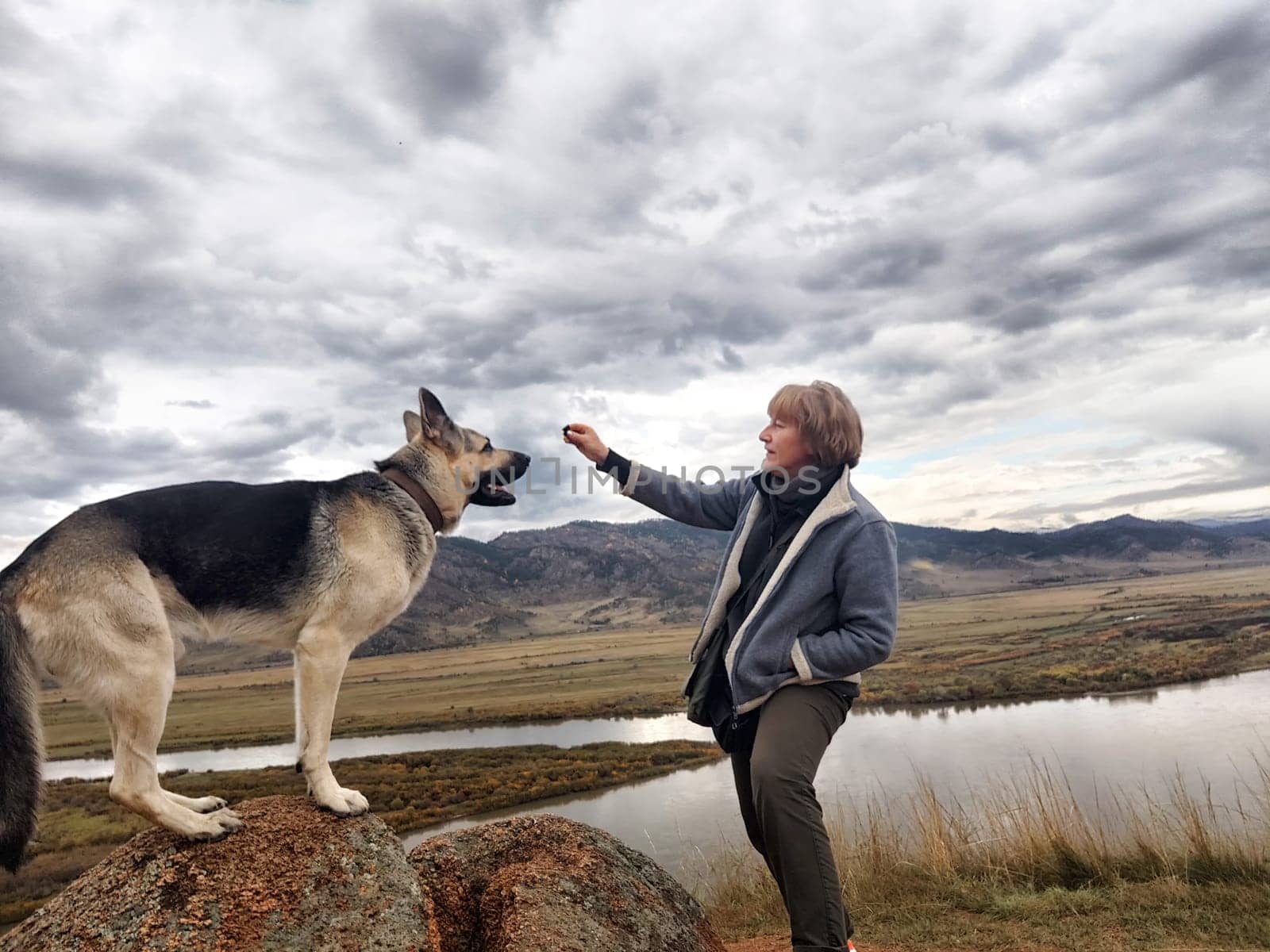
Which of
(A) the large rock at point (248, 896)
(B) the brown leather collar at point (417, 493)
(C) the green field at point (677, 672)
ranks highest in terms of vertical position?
(B) the brown leather collar at point (417, 493)

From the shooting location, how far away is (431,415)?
5363 mm

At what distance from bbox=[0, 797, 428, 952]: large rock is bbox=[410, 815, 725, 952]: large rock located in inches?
11.0

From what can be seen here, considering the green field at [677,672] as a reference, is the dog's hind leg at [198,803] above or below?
above

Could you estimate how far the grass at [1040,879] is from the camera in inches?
250

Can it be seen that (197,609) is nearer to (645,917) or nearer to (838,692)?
(645,917)

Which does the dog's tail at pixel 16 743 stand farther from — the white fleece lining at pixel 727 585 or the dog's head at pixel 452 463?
the white fleece lining at pixel 727 585

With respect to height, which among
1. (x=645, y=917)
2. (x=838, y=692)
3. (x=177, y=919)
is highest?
(x=838, y=692)

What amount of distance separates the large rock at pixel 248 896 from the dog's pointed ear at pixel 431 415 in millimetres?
2472

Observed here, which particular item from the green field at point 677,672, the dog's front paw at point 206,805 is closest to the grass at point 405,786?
the green field at point 677,672

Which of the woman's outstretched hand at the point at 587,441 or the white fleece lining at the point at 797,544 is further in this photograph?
the woman's outstretched hand at the point at 587,441

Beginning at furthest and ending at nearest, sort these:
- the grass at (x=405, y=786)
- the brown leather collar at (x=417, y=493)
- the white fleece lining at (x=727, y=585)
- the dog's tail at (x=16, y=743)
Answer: the grass at (x=405, y=786)
the brown leather collar at (x=417, y=493)
the white fleece lining at (x=727, y=585)
the dog's tail at (x=16, y=743)

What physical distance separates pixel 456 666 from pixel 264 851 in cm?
12380

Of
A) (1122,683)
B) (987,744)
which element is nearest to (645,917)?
(987,744)

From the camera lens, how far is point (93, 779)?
159ft
